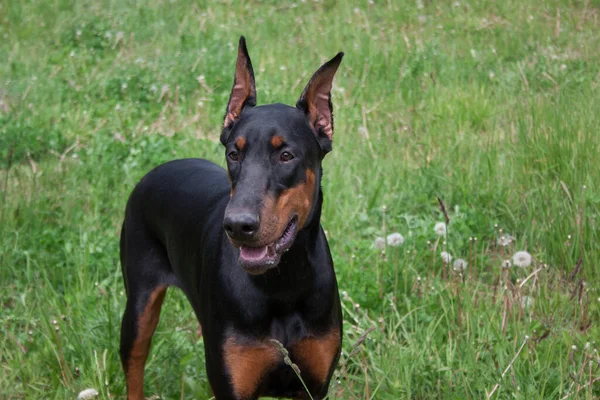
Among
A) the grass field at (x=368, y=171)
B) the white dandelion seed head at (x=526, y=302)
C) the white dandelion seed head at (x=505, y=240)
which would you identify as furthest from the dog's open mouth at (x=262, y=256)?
the white dandelion seed head at (x=505, y=240)

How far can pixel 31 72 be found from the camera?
297 inches

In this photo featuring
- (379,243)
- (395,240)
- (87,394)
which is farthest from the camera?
(379,243)

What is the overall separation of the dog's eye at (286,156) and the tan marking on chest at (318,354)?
0.65m

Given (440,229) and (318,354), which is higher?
(318,354)

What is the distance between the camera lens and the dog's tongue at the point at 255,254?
2879 millimetres

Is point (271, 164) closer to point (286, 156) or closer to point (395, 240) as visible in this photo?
point (286, 156)

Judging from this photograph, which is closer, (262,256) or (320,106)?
(262,256)

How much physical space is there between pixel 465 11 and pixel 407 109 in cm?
257

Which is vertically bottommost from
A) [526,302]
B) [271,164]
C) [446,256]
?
[526,302]

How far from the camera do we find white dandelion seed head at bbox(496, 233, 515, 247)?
466 cm

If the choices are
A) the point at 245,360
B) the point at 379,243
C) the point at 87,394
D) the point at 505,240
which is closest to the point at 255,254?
the point at 245,360

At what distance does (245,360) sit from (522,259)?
1.92 metres

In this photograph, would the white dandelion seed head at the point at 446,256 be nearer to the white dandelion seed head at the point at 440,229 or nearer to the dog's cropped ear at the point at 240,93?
the white dandelion seed head at the point at 440,229

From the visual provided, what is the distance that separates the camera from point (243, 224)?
2.77 m
